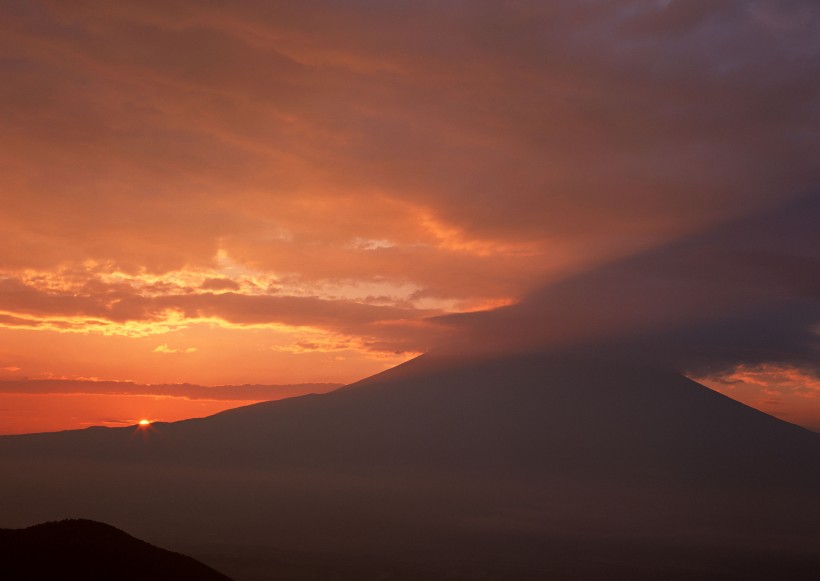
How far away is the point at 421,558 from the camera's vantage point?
199m

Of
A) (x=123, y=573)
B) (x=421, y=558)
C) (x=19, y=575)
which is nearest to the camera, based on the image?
(x=19, y=575)

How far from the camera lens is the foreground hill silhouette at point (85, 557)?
40000 millimetres

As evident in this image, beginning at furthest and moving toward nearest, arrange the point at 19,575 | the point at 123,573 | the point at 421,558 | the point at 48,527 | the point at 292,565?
the point at 421,558, the point at 292,565, the point at 48,527, the point at 123,573, the point at 19,575

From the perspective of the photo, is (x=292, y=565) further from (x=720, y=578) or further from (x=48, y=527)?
(x=48, y=527)

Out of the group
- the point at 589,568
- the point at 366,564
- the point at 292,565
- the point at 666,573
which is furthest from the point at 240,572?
the point at 666,573

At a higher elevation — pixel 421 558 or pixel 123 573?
pixel 123 573

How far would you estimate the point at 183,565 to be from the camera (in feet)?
144

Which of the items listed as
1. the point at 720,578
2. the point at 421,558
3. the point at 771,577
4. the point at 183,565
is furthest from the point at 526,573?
the point at 183,565

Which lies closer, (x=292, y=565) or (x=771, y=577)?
(x=292, y=565)

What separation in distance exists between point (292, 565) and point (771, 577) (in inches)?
4659

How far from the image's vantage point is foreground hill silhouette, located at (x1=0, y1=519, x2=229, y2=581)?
40.0 m

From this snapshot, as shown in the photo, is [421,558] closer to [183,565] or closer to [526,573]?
[526,573]

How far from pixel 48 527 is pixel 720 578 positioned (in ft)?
604

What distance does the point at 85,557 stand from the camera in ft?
A: 137
